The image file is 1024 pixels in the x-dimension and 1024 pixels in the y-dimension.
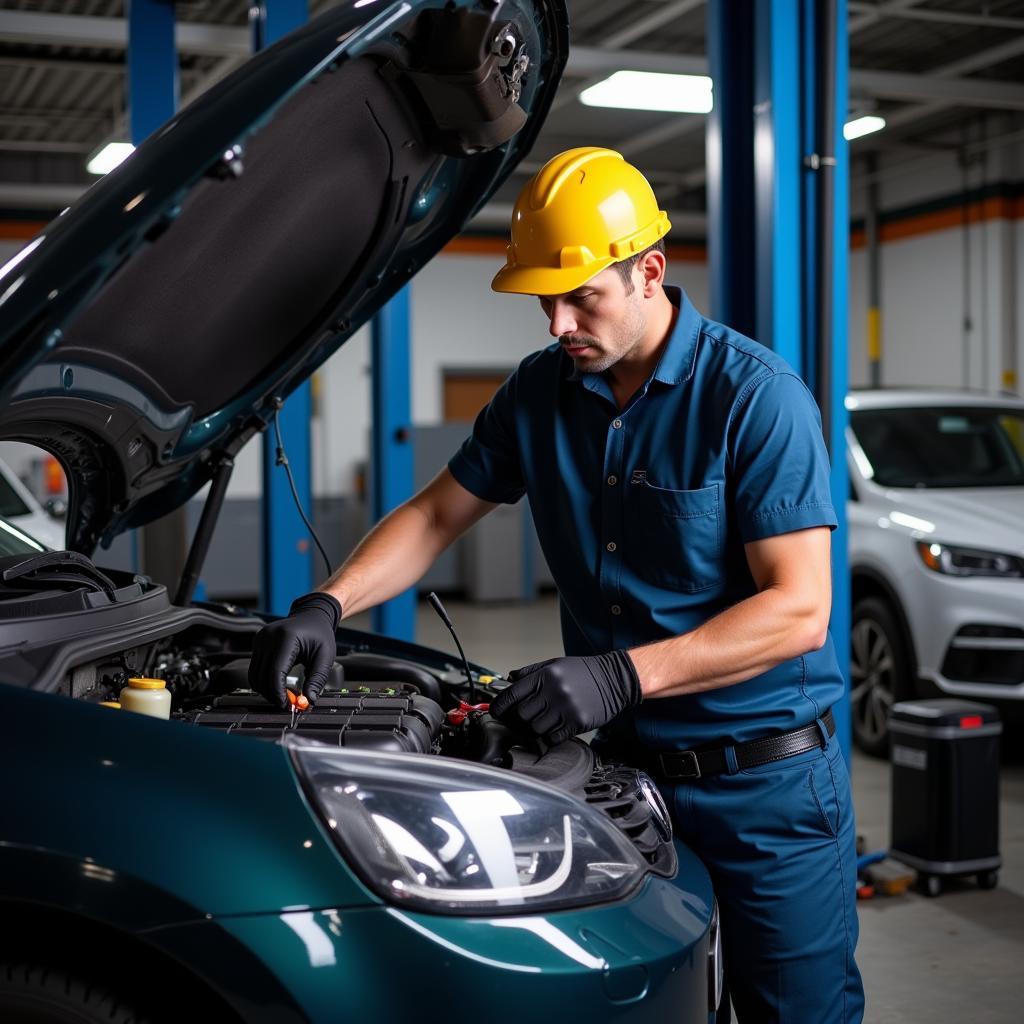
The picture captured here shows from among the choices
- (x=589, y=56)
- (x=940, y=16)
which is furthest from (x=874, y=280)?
(x=589, y=56)

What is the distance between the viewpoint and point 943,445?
5473mm

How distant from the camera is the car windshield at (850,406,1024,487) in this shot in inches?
207

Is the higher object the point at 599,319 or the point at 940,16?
the point at 940,16

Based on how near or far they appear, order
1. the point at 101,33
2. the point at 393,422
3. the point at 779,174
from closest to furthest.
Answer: the point at 779,174 → the point at 393,422 → the point at 101,33

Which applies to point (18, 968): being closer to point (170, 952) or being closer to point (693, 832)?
point (170, 952)

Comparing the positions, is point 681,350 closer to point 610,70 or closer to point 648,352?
point 648,352

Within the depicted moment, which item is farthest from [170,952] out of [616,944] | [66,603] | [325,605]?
[325,605]

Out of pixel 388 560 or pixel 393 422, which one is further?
pixel 393 422

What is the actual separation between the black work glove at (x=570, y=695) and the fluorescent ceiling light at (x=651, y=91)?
686 centimetres

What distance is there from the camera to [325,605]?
2.08 m

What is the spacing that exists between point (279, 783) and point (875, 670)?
4.10 meters

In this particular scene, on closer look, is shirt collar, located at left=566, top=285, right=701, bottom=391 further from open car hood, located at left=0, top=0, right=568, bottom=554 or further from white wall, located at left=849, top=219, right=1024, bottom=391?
white wall, located at left=849, top=219, right=1024, bottom=391

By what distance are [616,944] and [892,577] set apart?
373 centimetres

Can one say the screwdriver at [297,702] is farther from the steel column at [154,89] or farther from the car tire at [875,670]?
the steel column at [154,89]
